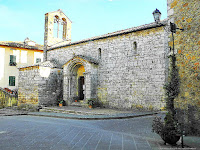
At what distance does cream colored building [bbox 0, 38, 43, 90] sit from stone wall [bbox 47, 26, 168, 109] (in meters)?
12.4

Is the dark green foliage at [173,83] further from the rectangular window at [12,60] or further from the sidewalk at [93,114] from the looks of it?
the rectangular window at [12,60]

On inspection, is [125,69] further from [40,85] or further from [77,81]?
[40,85]

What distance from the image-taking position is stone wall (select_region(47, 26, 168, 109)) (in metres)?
10.9

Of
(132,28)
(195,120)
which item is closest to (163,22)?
(132,28)

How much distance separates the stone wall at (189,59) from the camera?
5474 mm

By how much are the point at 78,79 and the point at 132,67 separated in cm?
555

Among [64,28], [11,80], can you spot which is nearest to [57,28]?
[64,28]

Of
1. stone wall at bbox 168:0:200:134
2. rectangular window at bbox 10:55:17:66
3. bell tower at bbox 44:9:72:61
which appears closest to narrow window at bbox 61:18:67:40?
bell tower at bbox 44:9:72:61

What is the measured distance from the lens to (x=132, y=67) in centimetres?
1203

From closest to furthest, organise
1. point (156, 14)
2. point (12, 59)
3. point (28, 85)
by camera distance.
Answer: point (156, 14) < point (28, 85) < point (12, 59)

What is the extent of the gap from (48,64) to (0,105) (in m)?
6.26

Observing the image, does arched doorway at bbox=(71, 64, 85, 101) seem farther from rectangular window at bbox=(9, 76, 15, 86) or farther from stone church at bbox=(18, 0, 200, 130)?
rectangular window at bbox=(9, 76, 15, 86)

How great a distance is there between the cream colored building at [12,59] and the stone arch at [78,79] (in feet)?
35.3

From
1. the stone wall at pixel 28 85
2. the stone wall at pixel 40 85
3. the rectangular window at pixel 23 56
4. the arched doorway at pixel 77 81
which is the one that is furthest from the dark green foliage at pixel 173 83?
the rectangular window at pixel 23 56
